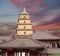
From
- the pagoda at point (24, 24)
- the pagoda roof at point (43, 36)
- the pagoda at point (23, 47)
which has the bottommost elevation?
the pagoda at point (23, 47)

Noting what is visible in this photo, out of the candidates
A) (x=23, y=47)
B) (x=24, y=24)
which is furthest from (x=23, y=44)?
(x=24, y=24)

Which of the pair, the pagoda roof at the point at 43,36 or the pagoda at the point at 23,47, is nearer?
the pagoda at the point at 23,47

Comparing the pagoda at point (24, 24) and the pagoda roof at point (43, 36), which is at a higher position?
the pagoda at point (24, 24)

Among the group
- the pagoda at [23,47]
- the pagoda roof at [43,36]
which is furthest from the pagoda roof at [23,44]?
the pagoda roof at [43,36]

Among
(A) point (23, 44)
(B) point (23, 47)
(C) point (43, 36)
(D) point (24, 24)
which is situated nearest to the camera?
(B) point (23, 47)

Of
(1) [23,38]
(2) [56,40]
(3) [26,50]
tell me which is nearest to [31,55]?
(3) [26,50]

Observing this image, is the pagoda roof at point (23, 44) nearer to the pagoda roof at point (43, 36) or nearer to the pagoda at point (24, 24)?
the pagoda roof at point (43, 36)

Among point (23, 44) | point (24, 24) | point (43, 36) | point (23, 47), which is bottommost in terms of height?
point (23, 47)

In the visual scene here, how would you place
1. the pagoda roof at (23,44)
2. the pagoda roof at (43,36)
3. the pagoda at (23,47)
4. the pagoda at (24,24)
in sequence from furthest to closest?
the pagoda at (24,24) < the pagoda roof at (43,36) < the pagoda roof at (23,44) < the pagoda at (23,47)

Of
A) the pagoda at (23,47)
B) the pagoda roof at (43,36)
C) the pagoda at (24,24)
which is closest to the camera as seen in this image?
the pagoda at (23,47)

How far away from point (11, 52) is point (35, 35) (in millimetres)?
11440

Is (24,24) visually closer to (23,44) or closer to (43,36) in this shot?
(43,36)

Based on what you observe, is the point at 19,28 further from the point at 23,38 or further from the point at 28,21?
the point at 23,38

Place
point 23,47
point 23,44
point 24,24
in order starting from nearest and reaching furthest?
point 23,47
point 23,44
point 24,24
